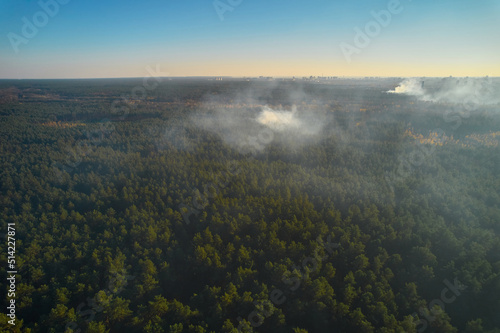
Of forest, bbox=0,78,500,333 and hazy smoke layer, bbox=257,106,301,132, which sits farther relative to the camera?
hazy smoke layer, bbox=257,106,301,132

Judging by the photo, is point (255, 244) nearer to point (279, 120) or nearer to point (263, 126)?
point (263, 126)

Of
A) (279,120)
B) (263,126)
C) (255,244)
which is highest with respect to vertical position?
(279,120)

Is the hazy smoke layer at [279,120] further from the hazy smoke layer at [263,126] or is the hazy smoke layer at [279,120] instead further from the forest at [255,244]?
the forest at [255,244]

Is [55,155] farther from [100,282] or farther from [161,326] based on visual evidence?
[161,326]

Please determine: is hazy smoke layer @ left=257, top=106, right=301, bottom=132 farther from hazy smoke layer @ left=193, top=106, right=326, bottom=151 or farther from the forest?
the forest

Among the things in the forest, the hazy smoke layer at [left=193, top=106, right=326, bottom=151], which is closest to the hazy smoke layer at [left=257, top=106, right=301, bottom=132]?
the hazy smoke layer at [left=193, top=106, right=326, bottom=151]

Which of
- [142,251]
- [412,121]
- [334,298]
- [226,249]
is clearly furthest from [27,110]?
[412,121]

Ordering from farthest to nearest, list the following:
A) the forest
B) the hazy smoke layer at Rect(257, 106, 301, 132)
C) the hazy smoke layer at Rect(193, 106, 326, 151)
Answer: the hazy smoke layer at Rect(257, 106, 301, 132)
the hazy smoke layer at Rect(193, 106, 326, 151)
the forest

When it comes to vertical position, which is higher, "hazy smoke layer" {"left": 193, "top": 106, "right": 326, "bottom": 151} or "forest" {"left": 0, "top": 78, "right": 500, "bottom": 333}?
"hazy smoke layer" {"left": 193, "top": 106, "right": 326, "bottom": 151}

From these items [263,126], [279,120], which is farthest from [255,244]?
[279,120]

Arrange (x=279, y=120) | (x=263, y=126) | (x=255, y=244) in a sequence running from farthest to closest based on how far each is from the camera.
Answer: (x=279, y=120) → (x=263, y=126) → (x=255, y=244)

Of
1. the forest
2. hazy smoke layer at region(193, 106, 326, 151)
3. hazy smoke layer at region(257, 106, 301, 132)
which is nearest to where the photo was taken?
the forest
